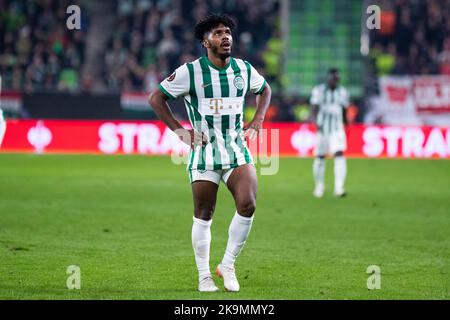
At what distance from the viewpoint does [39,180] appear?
2005 centimetres

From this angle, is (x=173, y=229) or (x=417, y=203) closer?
(x=173, y=229)

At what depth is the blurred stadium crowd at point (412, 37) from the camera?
99.9 feet

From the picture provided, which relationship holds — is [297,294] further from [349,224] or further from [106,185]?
[106,185]

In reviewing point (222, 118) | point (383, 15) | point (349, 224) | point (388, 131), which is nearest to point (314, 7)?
point (383, 15)

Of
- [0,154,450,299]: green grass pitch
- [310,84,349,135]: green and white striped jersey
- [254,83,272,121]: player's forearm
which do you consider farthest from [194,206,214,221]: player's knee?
[310,84,349,135]: green and white striped jersey

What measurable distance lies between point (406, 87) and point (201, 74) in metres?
21.8

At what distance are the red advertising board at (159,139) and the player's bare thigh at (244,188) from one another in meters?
18.6

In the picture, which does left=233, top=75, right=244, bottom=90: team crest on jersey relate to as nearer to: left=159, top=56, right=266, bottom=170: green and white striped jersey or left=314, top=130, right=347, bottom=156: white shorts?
Result: left=159, top=56, right=266, bottom=170: green and white striped jersey

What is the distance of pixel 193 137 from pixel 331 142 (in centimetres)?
1060

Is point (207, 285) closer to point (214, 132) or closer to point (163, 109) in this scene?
point (214, 132)

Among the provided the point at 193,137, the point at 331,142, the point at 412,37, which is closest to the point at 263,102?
the point at 193,137

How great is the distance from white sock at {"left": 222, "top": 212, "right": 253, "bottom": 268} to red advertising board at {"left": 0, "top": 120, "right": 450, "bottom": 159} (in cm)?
1848

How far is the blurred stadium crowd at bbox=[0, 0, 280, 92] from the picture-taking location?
3058cm

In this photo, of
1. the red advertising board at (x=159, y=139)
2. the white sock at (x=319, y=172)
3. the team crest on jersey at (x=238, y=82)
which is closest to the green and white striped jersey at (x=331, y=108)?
the white sock at (x=319, y=172)
